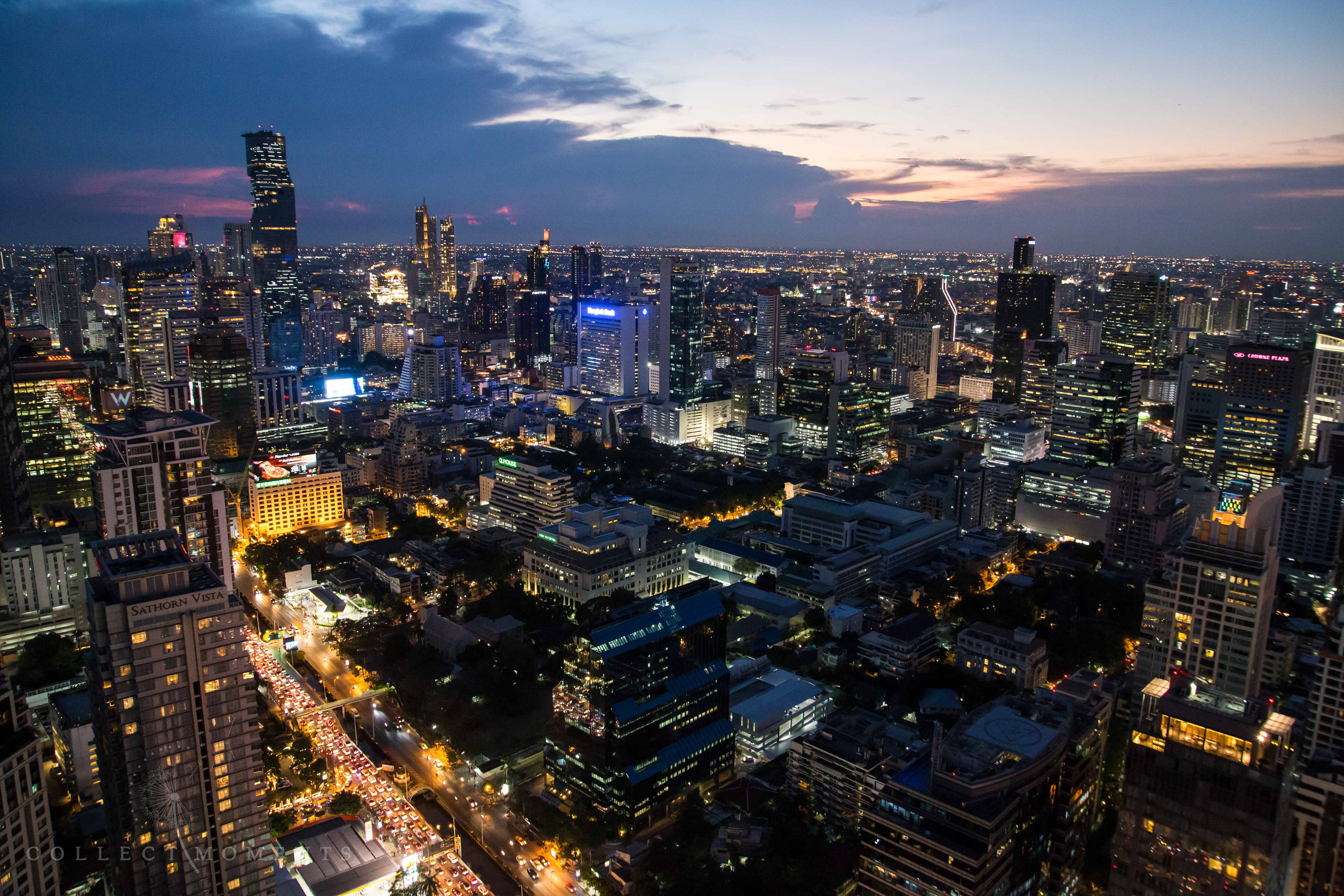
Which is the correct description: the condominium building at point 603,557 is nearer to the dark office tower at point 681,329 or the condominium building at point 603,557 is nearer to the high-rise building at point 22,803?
the high-rise building at point 22,803

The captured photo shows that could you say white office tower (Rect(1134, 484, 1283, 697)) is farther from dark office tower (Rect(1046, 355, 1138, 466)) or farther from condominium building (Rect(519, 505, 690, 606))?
dark office tower (Rect(1046, 355, 1138, 466))

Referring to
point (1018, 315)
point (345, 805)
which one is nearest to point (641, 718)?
point (345, 805)

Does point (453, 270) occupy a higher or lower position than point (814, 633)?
higher

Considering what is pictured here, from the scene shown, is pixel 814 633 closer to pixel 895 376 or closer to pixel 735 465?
pixel 735 465

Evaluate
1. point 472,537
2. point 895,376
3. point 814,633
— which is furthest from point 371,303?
point 814,633

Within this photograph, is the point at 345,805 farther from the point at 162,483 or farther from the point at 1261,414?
the point at 1261,414

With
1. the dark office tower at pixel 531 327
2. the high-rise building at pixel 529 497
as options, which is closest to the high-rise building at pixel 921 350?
the dark office tower at pixel 531 327
